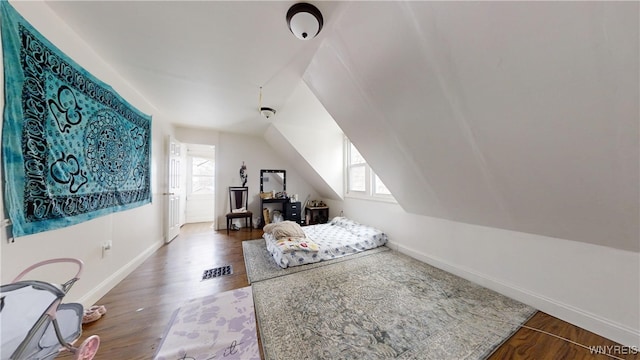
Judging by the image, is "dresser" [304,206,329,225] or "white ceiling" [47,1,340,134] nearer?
"white ceiling" [47,1,340,134]

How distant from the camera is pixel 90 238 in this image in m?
1.71

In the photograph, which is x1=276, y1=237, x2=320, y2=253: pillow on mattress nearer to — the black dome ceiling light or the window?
the window

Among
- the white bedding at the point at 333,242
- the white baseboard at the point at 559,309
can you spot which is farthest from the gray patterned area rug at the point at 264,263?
the white baseboard at the point at 559,309

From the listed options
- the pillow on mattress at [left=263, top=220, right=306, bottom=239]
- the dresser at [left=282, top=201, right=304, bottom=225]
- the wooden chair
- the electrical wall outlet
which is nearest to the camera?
the electrical wall outlet

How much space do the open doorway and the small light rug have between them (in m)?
4.07

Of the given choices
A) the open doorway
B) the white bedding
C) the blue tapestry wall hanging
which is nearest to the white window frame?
the white bedding

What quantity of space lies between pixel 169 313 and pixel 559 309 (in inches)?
131

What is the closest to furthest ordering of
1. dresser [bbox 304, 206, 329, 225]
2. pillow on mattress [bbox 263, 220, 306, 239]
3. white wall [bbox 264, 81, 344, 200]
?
pillow on mattress [bbox 263, 220, 306, 239] → white wall [bbox 264, 81, 344, 200] → dresser [bbox 304, 206, 329, 225]

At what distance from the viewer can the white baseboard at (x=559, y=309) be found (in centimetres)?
133

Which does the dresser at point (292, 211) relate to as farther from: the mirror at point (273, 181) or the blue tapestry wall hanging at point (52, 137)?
the blue tapestry wall hanging at point (52, 137)

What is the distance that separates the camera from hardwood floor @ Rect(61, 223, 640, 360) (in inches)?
49.4

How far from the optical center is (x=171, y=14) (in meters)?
1.35

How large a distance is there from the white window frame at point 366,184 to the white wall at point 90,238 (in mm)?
3531

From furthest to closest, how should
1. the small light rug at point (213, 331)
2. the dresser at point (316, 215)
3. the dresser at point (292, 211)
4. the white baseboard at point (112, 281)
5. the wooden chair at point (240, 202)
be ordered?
the dresser at point (316, 215), the dresser at point (292, 211), the wooden chair at point (240, 202), the white baseboard at point (112, 281), the small light rug at point (213, 331)
